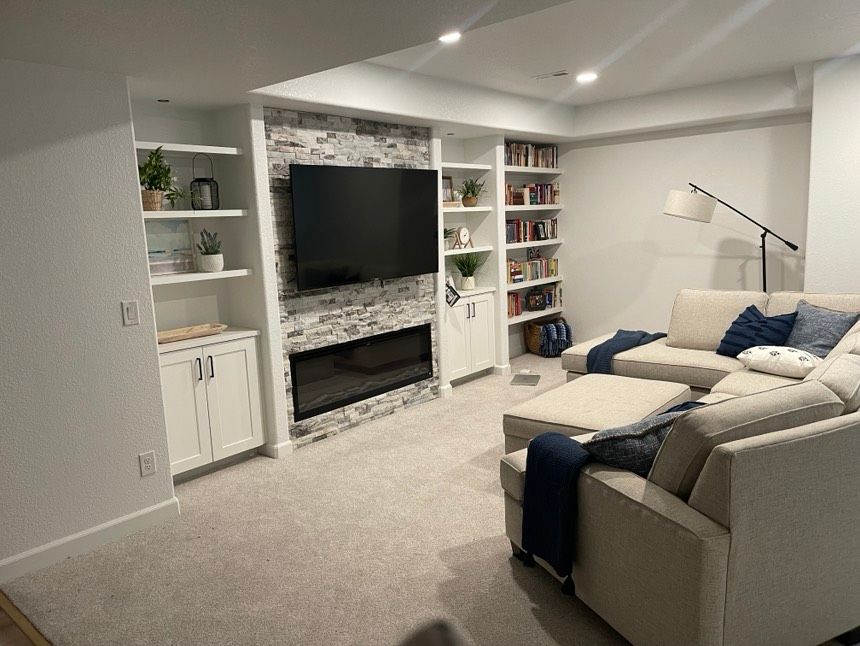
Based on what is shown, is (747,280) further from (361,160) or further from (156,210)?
(156,210)

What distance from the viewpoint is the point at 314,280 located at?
14.7 ft

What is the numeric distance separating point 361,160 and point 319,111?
52 centimetres

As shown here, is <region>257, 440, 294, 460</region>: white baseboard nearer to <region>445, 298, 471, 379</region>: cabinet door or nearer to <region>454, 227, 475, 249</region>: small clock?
<region>445, 298, 471, 379</region>: cabinet door

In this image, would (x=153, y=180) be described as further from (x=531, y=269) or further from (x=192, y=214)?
(x=531, y=269)

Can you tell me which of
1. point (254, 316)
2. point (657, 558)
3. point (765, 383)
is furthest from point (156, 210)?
point (765, 383)

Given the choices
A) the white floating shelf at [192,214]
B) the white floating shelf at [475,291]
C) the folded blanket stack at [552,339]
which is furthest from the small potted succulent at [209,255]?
the folded blanket stack at [552,339]

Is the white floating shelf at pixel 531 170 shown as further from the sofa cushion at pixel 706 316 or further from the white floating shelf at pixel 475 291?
the sofa cushion at pixel 706 316

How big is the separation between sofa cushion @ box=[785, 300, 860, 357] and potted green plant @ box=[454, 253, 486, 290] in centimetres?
269

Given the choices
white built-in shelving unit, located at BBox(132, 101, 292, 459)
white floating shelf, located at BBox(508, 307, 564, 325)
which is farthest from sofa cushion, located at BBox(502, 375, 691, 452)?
white floating shelf, located at BBox(508, 307, 564, 325)

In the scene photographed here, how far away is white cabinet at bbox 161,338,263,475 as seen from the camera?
12.6 ft

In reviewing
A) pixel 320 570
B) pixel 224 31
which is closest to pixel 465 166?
pixel 224 31

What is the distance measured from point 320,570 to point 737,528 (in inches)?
70.2

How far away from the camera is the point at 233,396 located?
4188 mm

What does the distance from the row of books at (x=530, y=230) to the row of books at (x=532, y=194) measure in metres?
0.21
